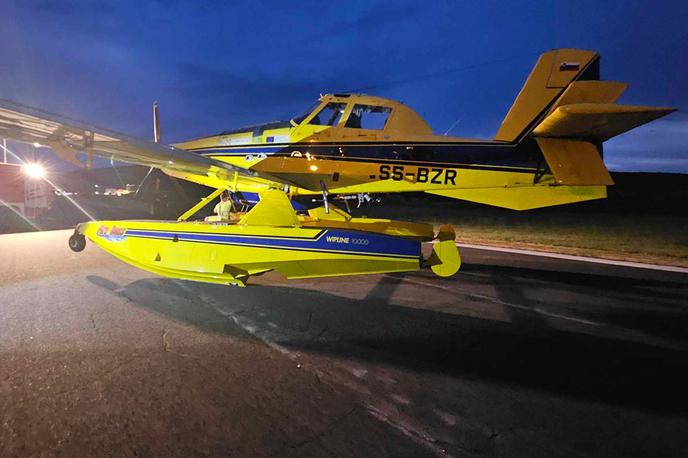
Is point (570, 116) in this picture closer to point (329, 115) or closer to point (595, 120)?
point (595, 120)

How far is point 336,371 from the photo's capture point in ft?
10.4

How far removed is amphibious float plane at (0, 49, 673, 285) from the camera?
524cm

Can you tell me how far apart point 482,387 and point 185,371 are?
255cm

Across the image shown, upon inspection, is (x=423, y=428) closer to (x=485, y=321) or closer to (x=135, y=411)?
(x=135, y=411)

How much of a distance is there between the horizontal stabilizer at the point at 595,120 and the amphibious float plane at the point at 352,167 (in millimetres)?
20

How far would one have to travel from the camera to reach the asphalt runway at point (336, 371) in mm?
2293

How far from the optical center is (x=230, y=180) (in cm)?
802

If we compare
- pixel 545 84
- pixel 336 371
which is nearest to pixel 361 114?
pixel 545 84

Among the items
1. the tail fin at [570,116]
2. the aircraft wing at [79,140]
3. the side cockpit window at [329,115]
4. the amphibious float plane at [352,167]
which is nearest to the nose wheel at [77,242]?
the amphibious float plane at [352,167]

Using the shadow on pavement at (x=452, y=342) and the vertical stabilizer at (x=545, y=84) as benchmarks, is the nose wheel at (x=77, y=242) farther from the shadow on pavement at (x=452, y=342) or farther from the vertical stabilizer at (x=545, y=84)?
the vertical stabilizer at (x=545, y=84)

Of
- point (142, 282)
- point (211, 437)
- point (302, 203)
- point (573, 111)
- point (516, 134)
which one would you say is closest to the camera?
point (211, 437)

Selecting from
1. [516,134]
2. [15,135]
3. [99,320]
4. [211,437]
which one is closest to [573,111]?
[516,134]

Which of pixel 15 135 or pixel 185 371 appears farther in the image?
pixel 15 135

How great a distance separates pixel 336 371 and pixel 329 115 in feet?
18.9
